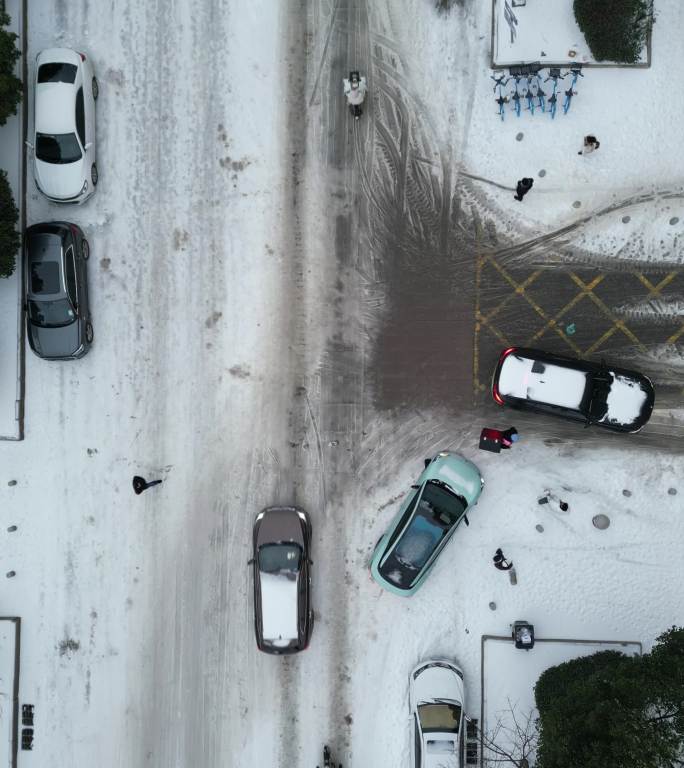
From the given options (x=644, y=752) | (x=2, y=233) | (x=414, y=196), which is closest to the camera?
(x=644, y=752)

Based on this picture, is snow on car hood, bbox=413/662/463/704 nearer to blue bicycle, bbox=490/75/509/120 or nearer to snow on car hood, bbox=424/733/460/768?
snow on car hood, bbox=424/733/460/768

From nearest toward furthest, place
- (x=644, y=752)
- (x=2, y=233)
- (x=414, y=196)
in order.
A: 1. (x=644, y=752)
2. (x=2, y=233)
3. (x=414, y=196)

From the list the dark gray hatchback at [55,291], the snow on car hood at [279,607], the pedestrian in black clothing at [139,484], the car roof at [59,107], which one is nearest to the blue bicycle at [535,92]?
the car roof at [59,107]

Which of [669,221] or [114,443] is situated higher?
[669,221]

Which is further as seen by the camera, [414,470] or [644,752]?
[414,470]

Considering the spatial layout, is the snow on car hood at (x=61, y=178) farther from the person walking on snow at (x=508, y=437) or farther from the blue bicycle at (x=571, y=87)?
the person walking on snow at (x=508, y=437)

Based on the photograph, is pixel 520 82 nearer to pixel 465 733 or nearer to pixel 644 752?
pixel 644 752

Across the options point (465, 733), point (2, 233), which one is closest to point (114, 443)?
point (2, 233)
